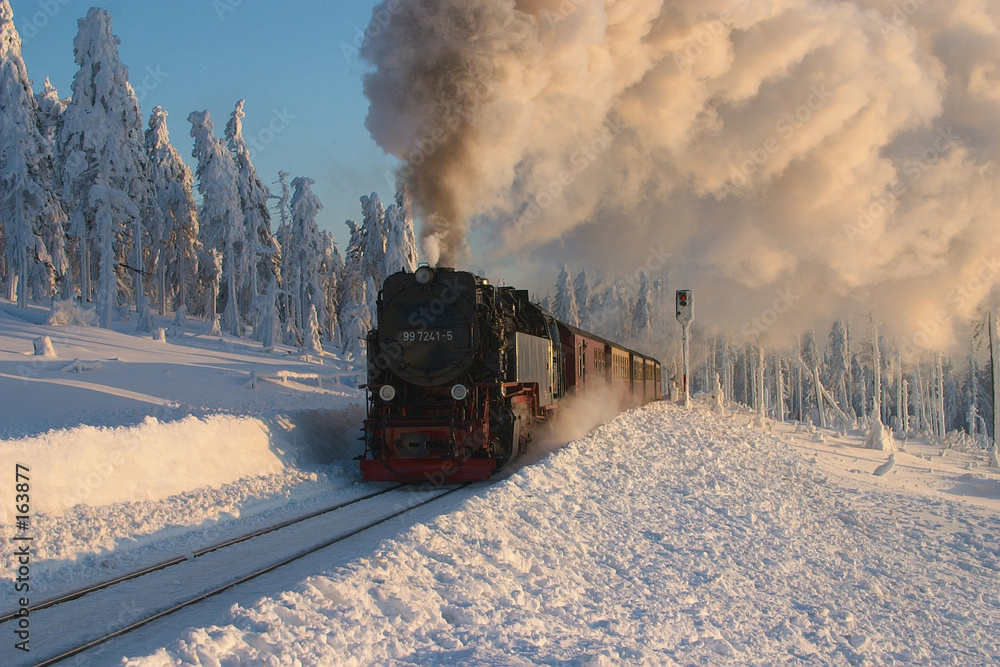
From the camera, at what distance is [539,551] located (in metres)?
7.43

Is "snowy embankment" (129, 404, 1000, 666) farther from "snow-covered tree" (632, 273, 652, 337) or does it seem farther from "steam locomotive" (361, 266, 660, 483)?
"snow-covered tree" (632, 273, 652, 337)

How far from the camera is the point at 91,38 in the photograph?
98.7ft

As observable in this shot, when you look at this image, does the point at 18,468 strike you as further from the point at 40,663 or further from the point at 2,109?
the point at 2,109

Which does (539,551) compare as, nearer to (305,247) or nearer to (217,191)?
(217,191)

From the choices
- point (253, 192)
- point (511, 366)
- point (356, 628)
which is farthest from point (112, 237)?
point (356, 628)

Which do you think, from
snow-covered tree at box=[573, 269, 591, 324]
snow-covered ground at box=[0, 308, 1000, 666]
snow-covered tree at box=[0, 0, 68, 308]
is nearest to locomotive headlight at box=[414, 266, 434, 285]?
snow-covered ground at box=[0, 308, 1000, 666]

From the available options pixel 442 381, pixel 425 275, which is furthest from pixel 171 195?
pixel 442 381

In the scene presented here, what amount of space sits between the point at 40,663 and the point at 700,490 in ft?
32.8

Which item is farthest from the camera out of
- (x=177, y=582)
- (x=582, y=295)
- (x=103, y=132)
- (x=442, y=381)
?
(x=582, y=295)

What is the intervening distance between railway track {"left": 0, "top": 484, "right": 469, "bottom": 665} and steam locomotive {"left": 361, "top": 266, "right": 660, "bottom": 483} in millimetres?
2197

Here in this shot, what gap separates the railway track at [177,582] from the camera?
206 inches

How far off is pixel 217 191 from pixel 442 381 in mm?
32165

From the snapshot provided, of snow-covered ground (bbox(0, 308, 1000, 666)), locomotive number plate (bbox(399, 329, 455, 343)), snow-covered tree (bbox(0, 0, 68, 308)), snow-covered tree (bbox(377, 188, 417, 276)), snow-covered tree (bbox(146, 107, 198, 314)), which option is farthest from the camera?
snow-covered tree (bbox(146, 107, 198, 314))

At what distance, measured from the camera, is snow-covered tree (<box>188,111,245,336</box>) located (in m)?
38.7
